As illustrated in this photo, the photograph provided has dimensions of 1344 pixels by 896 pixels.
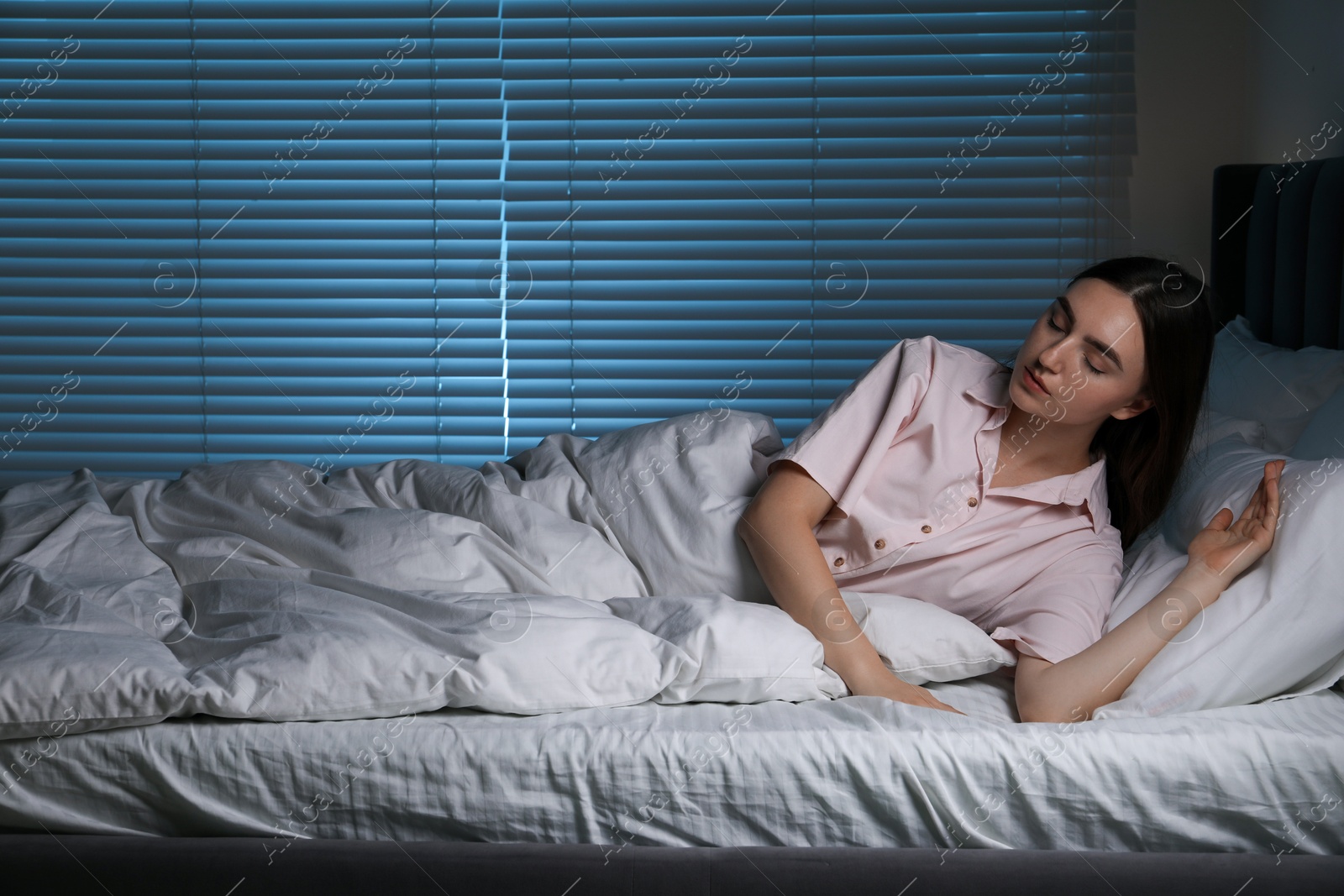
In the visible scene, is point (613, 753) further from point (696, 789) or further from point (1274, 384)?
point (1274, 384)

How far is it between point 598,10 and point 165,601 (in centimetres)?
176

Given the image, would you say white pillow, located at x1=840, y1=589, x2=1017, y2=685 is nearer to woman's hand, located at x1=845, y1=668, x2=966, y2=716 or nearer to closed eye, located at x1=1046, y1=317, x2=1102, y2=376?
woman's hand, located at x1=845, y1=668, x2=966, y2=716

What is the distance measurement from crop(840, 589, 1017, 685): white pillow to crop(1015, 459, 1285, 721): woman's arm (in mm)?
51

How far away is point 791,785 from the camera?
3.37 ft

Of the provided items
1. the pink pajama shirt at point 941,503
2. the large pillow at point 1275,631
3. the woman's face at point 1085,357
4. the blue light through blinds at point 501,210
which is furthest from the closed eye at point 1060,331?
the blue light through blinds at point 501,210

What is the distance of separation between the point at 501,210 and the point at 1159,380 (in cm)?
162

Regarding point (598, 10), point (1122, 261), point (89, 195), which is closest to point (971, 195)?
point (598, 10)

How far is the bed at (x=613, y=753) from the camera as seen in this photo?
100 cm

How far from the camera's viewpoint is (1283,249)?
1.78 metres

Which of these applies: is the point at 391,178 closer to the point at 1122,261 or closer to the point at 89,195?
the point at 89,195

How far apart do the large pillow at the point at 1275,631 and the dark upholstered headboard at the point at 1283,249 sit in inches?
22.5

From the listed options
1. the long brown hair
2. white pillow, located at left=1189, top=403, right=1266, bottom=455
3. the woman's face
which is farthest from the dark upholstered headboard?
the woman's face

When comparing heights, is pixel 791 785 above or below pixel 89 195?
below

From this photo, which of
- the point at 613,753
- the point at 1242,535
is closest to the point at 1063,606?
the point at 1242,535
